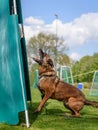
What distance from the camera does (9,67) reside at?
6.32 meters

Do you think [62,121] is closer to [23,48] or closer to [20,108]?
[20,108]

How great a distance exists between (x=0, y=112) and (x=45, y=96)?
1.76 m

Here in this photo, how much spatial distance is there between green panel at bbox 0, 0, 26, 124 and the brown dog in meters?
1.72

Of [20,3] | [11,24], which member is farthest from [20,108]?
[20,3]

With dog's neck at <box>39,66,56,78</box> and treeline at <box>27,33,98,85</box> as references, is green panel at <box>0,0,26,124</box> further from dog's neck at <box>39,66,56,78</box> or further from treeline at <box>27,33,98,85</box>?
treeline at <box>27,33,98,85</box>

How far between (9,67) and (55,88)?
2.01 m

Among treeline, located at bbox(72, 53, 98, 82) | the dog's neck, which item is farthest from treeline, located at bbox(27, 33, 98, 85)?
the dog's neck

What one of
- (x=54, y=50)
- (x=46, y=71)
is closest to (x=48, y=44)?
(x=54, y=50)

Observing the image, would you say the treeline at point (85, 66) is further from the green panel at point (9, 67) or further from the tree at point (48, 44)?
the green panel at point (9, 67)

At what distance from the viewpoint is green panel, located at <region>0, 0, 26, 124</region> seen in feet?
20.5

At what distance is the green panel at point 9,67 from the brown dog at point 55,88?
1.72 metres

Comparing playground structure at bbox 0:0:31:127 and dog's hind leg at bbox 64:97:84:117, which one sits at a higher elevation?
playground structure at bbox 0:0:31:127

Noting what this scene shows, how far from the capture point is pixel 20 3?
777 centimetres

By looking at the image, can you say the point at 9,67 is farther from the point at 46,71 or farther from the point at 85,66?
the point at 85,66
